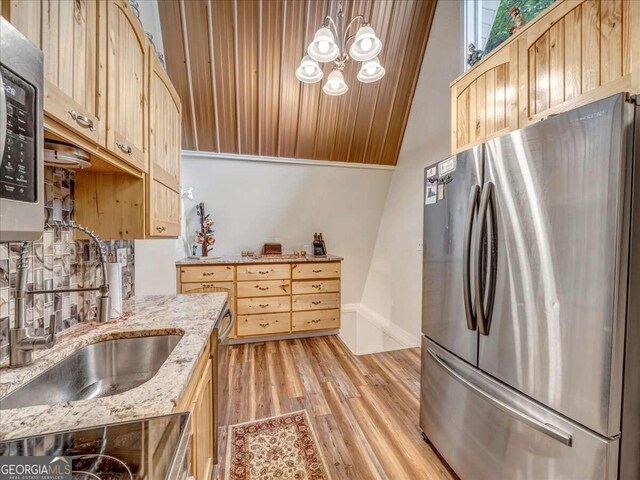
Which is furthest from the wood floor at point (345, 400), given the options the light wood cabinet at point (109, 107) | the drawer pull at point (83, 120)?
the drawer pull at point (83, 120)

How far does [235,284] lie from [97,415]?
2.63m

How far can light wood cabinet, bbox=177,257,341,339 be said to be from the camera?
3.23 m

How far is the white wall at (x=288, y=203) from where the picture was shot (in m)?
3.55

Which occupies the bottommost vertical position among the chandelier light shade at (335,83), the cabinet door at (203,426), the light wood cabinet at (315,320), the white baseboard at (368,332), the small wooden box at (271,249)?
the white baseboard at (368,332)

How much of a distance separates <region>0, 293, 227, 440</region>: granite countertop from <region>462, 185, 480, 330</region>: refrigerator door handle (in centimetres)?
123

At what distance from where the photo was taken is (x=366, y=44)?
5.98ft

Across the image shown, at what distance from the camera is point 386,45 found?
2.96 metres

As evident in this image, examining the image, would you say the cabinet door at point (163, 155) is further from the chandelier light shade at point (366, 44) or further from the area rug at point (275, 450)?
the area rug at point (275, 450)

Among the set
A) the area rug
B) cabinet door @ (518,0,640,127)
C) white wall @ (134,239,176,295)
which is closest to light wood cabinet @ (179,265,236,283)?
white wall @ (134,239,176,295)

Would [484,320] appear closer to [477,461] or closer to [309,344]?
[477,461]

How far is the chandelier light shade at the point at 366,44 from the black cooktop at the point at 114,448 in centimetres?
214

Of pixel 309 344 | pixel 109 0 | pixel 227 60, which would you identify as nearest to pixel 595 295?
pixel 109 0

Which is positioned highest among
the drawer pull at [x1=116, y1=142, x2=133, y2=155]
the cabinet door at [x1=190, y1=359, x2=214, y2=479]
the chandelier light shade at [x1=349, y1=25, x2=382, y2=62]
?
the chandelier light shade at [x1=349, y1=25, x2=382, y2=62]

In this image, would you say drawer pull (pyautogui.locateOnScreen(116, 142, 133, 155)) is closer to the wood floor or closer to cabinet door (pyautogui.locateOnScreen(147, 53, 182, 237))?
cabinet door (pyautogui.locateOnScreen(147, 53, 182, 237))
